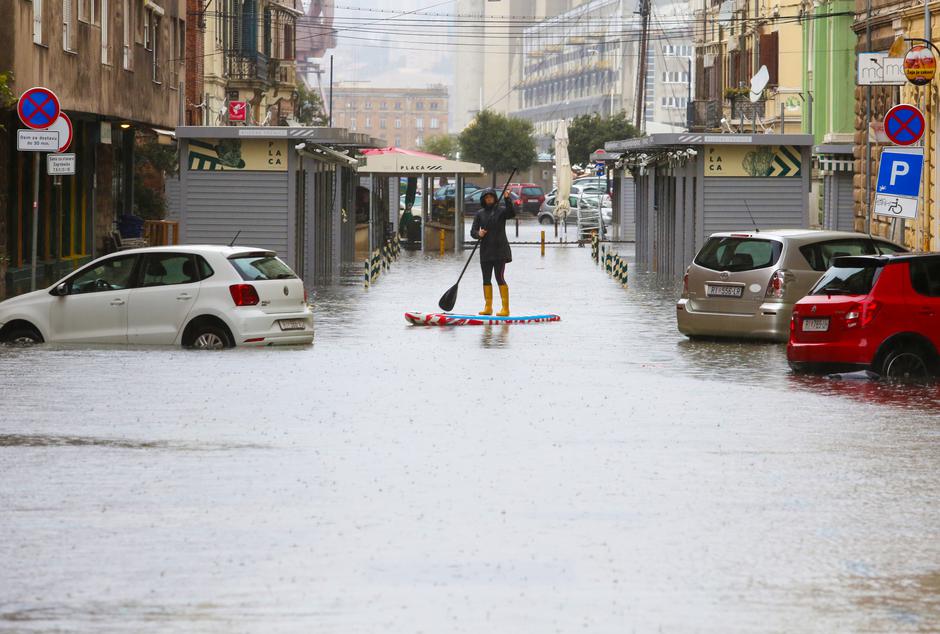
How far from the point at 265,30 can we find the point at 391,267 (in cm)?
3630

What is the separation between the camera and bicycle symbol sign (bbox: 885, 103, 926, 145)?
2394 centimetres

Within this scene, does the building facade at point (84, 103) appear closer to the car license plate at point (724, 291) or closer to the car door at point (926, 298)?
the car license plate at point (724, 291)

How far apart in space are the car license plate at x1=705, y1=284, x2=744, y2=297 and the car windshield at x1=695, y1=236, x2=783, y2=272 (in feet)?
0.72

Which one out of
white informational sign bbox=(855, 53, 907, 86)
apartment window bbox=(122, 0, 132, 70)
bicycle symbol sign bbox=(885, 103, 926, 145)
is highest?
apartment window bbox=(122, 0, 132, 70)

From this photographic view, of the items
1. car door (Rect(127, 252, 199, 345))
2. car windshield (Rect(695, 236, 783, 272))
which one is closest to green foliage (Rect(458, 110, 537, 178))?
car windshield (Rect(695, 236, 783, 272))

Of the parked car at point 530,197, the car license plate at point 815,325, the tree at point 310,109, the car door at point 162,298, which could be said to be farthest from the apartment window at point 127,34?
the tree at point 310,109

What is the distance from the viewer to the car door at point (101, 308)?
66.3ft

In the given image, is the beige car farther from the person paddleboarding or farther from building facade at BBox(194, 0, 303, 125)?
building facade at BBox(194, 0, 303, 125)

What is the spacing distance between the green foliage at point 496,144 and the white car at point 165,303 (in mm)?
112029

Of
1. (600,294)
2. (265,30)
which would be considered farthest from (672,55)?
(600,294)

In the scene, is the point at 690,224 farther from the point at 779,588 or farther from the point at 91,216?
the point at 779,588

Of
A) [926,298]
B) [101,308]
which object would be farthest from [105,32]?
[926,298]

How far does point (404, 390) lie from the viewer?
1592 centimetres

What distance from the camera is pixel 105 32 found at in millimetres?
35375
